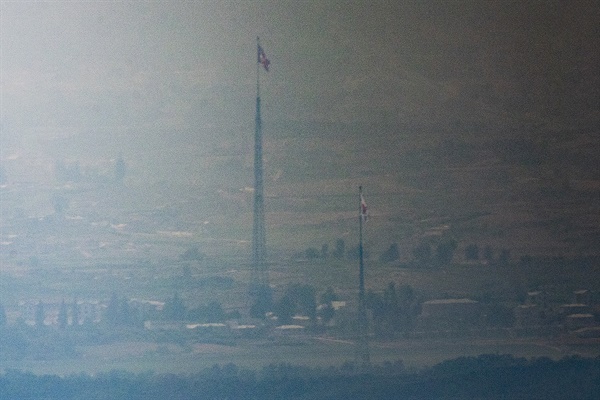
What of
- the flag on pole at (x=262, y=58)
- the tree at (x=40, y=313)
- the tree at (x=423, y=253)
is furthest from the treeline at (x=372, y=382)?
the flag on pole at (x=262, y=58)

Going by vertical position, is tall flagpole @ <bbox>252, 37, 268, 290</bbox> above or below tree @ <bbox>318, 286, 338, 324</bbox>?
above

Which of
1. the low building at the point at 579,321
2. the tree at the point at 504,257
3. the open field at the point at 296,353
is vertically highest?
the tree at the point at 504,257

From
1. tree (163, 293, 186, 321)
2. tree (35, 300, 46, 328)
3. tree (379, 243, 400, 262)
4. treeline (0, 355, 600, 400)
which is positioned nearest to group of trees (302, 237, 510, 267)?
tree (379, 243, 400, 262)

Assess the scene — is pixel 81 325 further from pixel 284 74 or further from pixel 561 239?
pixel 561 239

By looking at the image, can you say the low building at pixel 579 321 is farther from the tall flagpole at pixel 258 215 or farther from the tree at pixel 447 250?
the tall flagpole at pixel 258 215

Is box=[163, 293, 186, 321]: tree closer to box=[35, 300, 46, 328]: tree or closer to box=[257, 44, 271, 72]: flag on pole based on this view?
box=[35, 300, 46, 328]: tree

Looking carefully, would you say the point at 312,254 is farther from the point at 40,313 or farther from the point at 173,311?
the point at 40,313

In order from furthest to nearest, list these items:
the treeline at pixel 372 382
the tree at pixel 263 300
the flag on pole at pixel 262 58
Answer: the flag on pole at pixel 262 58
the tree at pixel 263 300
the treeline at pixel 372 382
